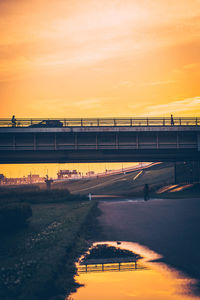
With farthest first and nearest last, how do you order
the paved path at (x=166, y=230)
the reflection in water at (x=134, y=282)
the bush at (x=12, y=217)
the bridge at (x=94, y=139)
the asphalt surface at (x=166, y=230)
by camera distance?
the bridge at (x=94, y=139), the bush at (x=12, y=217), the paved path at (x=166, y=230), the asphalt surface at (x=166, y=230), the reflection in water at (x=134, y=282)

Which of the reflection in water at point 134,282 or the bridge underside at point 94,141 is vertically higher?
the bridge underside at point 94,141

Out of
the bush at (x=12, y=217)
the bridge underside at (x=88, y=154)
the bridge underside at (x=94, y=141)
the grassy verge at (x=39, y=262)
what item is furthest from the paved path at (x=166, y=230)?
the bridge underside at (x=88, y=154)

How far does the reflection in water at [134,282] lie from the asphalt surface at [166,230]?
0.91 meters

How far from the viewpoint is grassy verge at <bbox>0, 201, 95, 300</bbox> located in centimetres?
1093

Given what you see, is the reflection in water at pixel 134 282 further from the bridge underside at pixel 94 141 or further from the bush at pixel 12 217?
the bridge underside at pixel 94 141

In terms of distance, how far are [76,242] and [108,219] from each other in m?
10.8

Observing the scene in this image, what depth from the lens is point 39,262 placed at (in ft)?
46.0

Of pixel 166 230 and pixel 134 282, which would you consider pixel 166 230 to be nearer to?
pixel 166 230

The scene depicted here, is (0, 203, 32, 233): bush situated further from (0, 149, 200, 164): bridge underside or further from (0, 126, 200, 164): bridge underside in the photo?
(0, 149, 200, 164): bridge underside

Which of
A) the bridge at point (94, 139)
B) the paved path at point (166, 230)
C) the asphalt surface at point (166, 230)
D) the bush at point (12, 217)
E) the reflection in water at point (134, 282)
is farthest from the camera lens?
the bridge at point (94, 139)

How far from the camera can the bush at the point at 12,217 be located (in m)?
25.1

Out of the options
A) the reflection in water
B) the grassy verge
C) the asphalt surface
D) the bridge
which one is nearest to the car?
the bridge

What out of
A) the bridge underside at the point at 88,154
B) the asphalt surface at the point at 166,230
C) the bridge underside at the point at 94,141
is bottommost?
the asphalt surface at the point at 166,230

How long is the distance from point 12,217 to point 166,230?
1094cm
